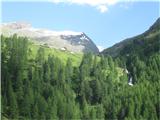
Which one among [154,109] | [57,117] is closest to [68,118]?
[57,117]

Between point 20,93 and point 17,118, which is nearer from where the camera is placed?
point 17,118

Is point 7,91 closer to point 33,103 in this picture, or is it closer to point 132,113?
point 33,103

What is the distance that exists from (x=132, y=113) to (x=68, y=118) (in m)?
28.8

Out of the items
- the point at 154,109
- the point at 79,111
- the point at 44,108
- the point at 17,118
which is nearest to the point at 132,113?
the point at 154,109

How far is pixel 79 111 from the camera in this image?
193125 mm

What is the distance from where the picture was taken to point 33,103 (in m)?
188

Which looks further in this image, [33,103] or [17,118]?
[33,103]

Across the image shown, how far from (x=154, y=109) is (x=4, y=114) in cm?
6480

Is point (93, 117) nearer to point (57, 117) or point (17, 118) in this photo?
point (57, 117)

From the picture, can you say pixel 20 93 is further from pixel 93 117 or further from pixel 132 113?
pixel 132 113

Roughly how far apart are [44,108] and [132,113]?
3876 centimetres

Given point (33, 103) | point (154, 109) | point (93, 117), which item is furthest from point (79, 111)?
point (154, 109)

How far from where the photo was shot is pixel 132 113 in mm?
194375

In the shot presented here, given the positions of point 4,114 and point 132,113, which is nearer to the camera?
point 4,114
